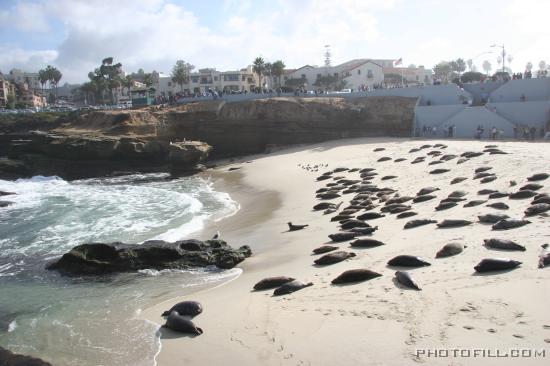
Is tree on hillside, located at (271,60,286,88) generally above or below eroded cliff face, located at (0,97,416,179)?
above

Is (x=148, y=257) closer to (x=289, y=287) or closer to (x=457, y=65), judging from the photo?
(x=289, y=287)

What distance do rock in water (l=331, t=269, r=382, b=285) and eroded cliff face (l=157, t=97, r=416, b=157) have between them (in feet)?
123

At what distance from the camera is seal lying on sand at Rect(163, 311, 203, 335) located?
10.2 meters

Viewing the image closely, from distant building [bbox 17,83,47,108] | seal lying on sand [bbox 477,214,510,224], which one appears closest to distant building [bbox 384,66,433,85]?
seal lying on sand [bbox 477,214,510,224]

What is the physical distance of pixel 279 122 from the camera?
48.6 metres

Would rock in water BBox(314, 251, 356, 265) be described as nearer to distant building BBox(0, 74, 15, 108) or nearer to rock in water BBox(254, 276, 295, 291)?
rock in water BBox(254, 276, 295, 291)

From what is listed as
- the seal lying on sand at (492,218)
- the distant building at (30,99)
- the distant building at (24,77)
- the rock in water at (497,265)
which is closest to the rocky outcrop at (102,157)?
the seal lying on sand at (492,218)

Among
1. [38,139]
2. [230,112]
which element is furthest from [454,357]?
[38,139]

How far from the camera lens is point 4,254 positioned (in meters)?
19.4

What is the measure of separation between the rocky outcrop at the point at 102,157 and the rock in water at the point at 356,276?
33.0 meters

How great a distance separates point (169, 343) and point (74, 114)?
53681 millimetres

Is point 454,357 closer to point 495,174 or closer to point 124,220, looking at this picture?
point 495,174

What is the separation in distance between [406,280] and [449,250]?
234 centimetres

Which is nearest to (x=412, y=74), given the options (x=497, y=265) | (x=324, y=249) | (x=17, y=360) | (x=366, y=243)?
(x=366, y=243)
